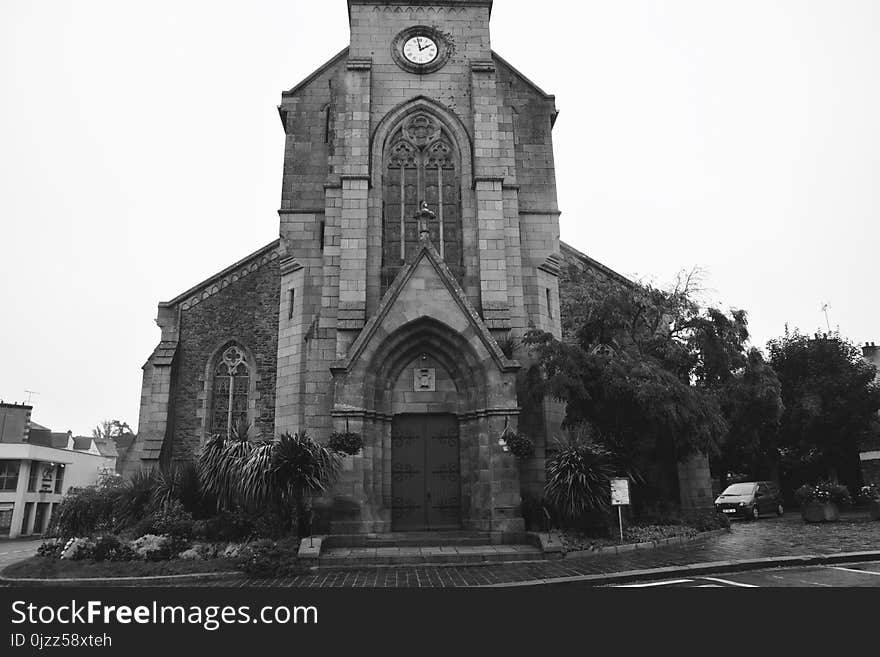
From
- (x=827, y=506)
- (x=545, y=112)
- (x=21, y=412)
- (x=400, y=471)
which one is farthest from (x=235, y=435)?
(x=21, y=412)

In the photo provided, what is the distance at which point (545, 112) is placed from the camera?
2325 cm

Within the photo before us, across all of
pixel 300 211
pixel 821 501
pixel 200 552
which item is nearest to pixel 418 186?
pixel 300 211

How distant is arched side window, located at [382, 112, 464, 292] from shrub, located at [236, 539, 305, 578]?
29.7 feet

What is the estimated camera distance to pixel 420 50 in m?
21.8

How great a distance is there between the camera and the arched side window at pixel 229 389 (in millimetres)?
23766

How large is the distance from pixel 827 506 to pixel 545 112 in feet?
53.2

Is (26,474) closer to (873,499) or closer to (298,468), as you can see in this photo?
(298,468)

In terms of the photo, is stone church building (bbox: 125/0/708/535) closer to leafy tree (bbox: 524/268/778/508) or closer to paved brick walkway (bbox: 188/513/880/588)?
Result: leafy tree (bbox: 524/268/778/508)

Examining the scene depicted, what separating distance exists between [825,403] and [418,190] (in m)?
22.9

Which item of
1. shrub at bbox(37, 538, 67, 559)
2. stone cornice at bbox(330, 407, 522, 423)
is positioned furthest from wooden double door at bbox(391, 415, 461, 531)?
shrub at bbox(37, 538, 67, 559)

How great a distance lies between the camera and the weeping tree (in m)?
14.5

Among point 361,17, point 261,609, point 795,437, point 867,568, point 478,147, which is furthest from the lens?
point 795,437

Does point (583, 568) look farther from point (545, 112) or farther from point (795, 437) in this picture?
point (795, 437)

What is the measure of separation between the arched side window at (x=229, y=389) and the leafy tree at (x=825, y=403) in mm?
23062
